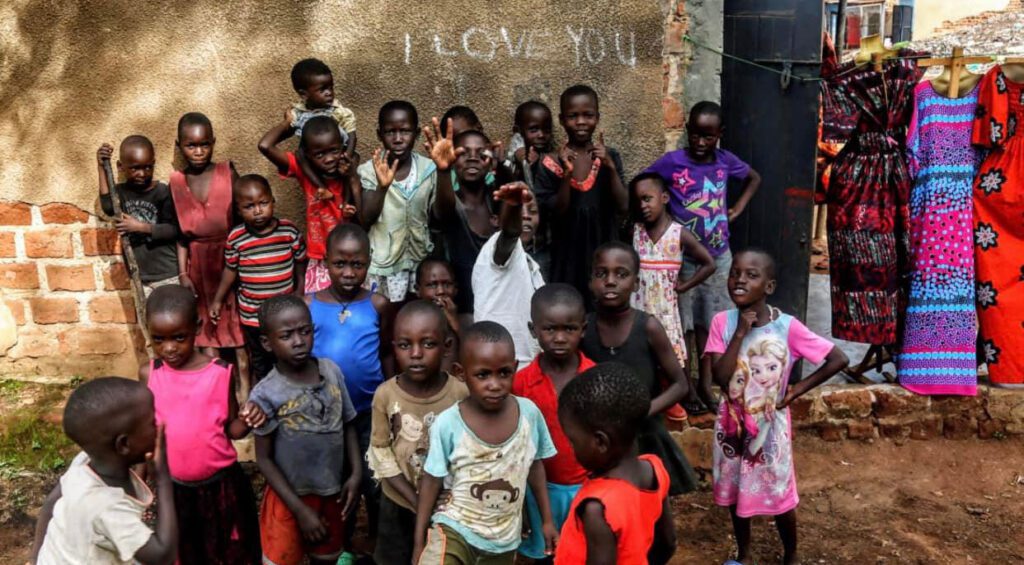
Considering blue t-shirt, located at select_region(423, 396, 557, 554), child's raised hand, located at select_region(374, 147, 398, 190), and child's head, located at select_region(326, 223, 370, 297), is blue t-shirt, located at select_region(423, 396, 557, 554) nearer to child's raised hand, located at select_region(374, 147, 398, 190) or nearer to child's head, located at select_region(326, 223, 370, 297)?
child's head, located at select_region(326, 223, 370, 297)

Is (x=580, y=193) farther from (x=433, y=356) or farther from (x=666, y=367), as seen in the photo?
(x=433, y=356)

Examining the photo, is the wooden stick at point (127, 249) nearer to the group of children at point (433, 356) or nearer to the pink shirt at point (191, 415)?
the group of children at point (433, 356)

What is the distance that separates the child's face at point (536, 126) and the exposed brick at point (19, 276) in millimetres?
2589

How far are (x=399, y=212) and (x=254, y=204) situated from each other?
625 mm

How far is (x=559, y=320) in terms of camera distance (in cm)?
272

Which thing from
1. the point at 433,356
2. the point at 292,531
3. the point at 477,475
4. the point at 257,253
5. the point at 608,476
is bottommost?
the point at 292,531

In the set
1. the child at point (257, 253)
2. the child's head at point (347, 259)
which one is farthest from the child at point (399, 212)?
the child's head at point (347, 259)

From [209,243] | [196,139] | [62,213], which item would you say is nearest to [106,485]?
[209,243]

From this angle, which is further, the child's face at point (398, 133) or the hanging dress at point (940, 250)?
the hanging dress at point (940, 250)

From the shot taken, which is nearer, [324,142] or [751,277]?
[751,277]

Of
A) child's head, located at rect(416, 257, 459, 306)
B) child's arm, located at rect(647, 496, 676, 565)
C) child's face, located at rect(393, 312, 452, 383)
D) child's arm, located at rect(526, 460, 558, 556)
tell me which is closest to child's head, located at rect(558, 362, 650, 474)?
child's arm, located at rect(647, 496, 676, 565)

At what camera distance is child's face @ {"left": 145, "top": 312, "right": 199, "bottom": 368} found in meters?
2.71

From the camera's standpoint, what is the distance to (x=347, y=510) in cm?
286

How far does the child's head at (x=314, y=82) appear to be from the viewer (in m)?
3.88
